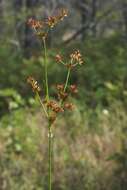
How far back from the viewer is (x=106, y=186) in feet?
18.1

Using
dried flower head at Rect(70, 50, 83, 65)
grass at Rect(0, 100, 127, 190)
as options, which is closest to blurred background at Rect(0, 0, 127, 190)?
grass at Rect(0, 100, 127, 190)

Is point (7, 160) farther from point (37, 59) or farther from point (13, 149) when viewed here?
point (37, 59)

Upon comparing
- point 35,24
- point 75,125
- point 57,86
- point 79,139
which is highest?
point 35,24

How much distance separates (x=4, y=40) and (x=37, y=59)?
85.9 inches

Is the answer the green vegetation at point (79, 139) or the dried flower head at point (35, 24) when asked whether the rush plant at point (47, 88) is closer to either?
the dried flower head at point (35, 24)

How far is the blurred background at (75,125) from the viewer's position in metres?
5.60

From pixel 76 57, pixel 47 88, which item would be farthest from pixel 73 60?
pixel 47 88

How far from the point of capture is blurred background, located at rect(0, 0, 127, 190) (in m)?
5.60

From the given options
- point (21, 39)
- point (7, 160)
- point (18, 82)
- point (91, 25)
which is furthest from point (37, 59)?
point (7, 160)

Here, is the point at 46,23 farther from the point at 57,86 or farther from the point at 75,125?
the point at 75,125

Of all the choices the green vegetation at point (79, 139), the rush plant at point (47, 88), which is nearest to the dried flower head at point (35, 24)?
the rush plant at point (47, 88)

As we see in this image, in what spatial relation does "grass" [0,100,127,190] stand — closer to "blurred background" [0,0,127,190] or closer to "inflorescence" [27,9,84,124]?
"blurred background" [0,0,127,190]

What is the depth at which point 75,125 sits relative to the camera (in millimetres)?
7027

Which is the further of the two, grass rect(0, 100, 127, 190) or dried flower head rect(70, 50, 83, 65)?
grass rect(0, 100, 127, 190)
